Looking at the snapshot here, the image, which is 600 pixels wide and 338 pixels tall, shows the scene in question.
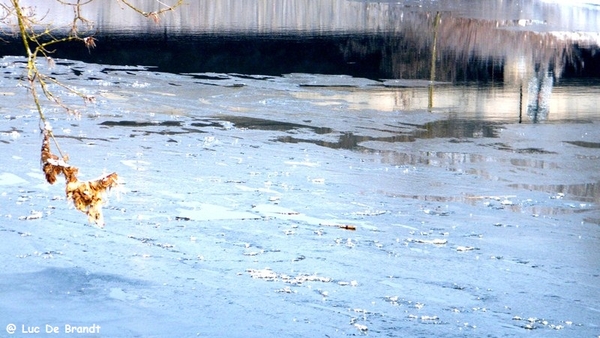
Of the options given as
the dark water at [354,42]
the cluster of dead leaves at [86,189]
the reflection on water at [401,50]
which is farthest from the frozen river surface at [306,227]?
the dark water at [354,42]

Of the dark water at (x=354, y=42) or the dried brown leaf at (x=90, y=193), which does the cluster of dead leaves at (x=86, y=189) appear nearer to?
the dried brown leaf at (x=90, y=193)

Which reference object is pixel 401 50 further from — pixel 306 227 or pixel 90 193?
pixel 90 193

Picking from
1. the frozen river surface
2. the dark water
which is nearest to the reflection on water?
the dark water

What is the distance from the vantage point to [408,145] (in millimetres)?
13438

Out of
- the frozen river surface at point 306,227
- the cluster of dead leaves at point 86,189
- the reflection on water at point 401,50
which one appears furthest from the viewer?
the reflection on water at point 401,50

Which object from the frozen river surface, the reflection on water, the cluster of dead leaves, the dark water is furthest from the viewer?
the dark water

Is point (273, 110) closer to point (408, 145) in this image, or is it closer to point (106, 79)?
point (408, 145)

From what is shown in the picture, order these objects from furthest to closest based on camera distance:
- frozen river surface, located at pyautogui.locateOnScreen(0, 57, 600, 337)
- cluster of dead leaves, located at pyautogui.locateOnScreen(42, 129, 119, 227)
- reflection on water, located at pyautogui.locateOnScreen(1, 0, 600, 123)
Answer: reflection on water, located at pyautogui.locateOnScreen(1, 0, 600, 123)
frozen river surface, located at pyautogui.locateOnScreen(0, 57, 600, 337)
cluster of dead leaves, located at pyautogui.locateOnScreen(42, 129, 119, 227)

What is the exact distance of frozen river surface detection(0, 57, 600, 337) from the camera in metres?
7.16

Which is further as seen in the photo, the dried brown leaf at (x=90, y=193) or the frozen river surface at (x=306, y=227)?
the frozen river surface at (x=306, y=227)

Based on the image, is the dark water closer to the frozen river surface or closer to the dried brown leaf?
the frozen river surface

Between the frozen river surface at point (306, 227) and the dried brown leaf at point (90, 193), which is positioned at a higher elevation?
the dried brown leaf at point (90, 193)

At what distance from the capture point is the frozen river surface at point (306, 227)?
716 cm

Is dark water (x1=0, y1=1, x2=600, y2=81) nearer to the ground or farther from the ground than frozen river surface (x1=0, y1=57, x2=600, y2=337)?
farther from the ground
